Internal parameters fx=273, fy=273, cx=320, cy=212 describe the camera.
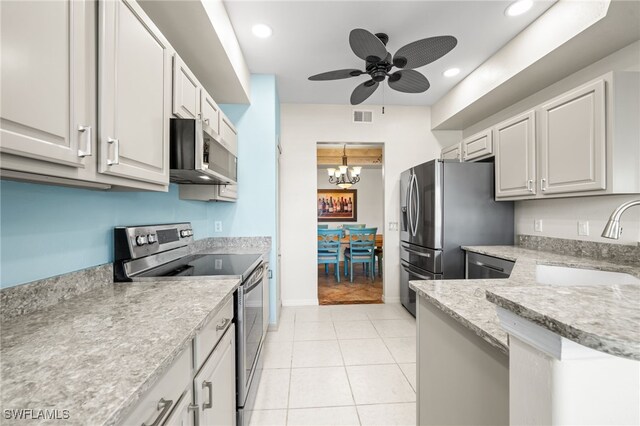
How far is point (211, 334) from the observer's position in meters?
1.07

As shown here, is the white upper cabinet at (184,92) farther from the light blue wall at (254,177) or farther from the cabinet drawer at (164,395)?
the cabinet drawer at (164,395)

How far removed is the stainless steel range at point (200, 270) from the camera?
141 centimetres

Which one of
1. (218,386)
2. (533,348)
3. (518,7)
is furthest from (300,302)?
(518,7)

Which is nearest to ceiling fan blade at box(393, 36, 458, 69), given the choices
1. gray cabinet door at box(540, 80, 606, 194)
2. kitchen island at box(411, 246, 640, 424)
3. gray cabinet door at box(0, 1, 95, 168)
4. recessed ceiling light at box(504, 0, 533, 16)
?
recessed ceiling light at box(504, 0, 533, 16)

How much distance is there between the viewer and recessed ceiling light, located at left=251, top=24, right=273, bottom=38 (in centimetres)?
221

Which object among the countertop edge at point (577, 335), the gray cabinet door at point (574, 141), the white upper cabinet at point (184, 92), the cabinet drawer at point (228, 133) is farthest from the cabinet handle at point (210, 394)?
the gray cabinet door at point (574, 141)

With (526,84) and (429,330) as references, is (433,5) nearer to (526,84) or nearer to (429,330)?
(526,84)

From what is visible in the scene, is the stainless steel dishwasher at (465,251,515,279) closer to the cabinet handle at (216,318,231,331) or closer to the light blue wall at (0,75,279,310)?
the cabinet handle at (216,318,231,331)

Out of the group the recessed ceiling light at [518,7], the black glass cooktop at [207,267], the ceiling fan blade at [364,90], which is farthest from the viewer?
the ceiling fan blade at [364,90]

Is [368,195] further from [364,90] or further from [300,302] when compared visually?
[364,90]

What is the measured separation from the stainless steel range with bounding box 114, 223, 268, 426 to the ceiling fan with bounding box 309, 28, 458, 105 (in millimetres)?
1636

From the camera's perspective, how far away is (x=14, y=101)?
625 mm

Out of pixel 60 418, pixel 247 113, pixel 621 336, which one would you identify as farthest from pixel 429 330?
pixel 247 113

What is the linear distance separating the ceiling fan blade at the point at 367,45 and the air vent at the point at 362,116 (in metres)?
1.70
